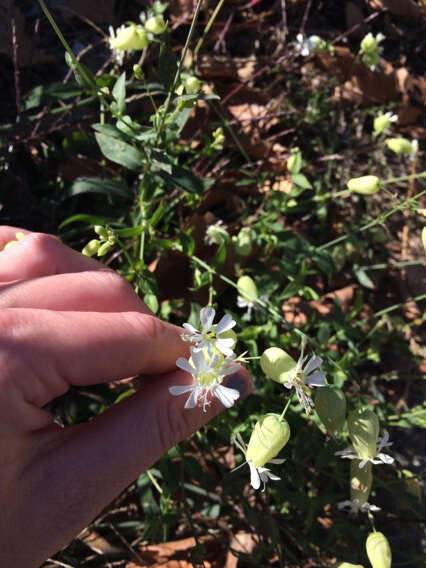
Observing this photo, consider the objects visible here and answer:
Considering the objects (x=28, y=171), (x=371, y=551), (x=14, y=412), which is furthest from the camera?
(x=28, y=171)

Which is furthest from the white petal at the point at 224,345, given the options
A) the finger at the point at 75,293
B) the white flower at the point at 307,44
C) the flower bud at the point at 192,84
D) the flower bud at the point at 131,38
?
the white flower at the point at 307,44

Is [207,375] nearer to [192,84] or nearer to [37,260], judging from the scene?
[37,260]

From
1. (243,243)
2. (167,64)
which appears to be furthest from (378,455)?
(167,64)

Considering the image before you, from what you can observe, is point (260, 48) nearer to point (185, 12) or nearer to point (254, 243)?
point (185, 12)

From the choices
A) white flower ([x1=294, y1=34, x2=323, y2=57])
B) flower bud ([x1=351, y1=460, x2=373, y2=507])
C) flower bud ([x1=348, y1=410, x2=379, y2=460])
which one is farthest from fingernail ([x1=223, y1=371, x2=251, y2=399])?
white flower ([x1=294, y1=34, x2=323, y2=57])

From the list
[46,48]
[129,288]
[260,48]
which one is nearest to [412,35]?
[260,48]

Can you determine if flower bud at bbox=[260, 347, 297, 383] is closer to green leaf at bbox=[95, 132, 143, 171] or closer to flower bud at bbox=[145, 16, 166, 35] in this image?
green leaf at bbox=[95, 132, 143, 171]
